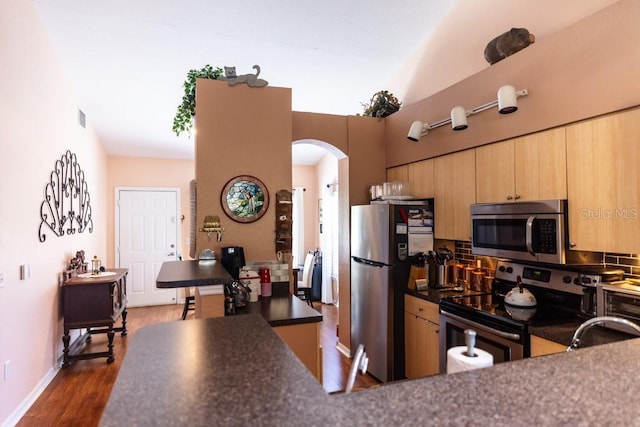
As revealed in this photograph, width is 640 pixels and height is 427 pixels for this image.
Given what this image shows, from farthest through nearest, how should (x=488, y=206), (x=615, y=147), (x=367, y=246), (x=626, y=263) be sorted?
(x=367, y=246) < (x=488, y=206) < (x=626, y=263) < (x=615, y=147)

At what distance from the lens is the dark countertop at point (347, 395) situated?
668 mm

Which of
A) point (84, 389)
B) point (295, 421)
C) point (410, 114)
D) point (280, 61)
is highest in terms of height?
point (280, 61)

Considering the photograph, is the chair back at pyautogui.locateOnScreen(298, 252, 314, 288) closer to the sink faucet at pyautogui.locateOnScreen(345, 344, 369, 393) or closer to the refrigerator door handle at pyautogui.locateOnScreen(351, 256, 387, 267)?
the refrigerator door handle at pyautogui.locateOnScreen(351, 256, 387, 267)

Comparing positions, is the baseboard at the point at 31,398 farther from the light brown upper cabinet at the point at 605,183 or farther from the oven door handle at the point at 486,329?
the light brown upper cabinet at the point at 605,183

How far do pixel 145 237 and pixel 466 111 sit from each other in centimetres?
531

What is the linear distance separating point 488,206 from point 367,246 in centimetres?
117

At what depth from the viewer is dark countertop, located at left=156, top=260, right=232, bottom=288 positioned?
1.86 metres

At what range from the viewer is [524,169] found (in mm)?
2525

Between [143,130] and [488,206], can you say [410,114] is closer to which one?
[488,206]

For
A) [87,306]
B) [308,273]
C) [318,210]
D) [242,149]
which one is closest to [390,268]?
[242,149]

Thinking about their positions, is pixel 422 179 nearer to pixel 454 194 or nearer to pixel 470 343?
pixel 454 194

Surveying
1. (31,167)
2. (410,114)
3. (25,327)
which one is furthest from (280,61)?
(25,327)

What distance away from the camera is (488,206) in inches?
107

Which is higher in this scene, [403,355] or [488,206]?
[488,206]
